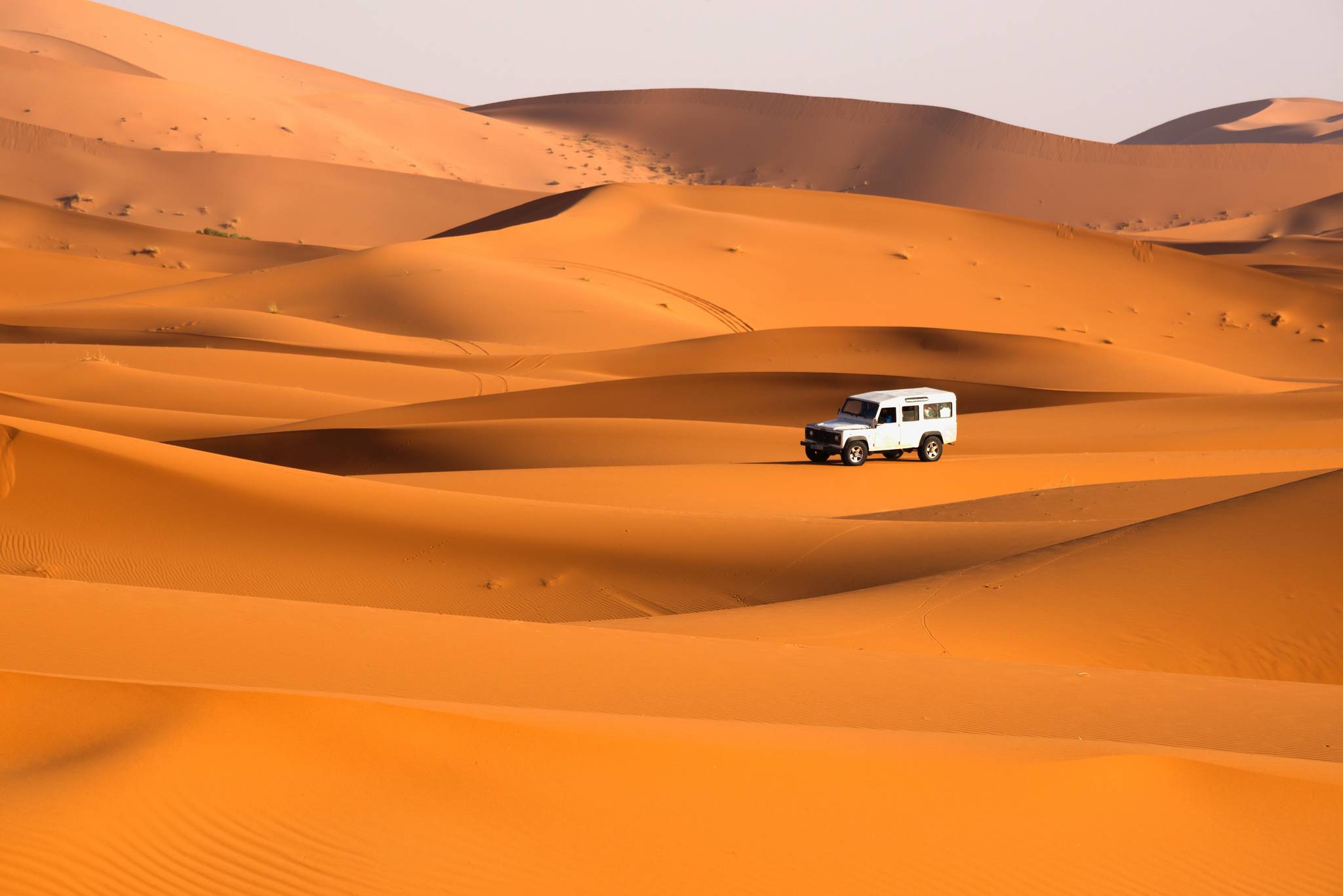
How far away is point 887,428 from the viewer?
20.1 metres

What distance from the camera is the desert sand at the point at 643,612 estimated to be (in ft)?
14.5

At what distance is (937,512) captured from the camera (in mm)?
16297

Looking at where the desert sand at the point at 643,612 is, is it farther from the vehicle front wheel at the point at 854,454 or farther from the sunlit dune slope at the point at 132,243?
the sunlit dune slope at the point at 132,243

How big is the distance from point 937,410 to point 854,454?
171 cm

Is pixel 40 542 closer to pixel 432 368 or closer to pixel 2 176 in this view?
pixel 432 368

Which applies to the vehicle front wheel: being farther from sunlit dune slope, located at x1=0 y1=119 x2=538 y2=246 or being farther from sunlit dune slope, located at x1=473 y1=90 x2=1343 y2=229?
sunlit dune slope, located at x1=473 y1=90 x2=1343 y2=229

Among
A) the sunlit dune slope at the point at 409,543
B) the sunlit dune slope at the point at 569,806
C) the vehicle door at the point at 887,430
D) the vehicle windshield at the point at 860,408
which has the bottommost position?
the sunlit dune slope at the point at 409,543

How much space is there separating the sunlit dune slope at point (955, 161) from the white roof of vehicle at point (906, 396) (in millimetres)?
78671

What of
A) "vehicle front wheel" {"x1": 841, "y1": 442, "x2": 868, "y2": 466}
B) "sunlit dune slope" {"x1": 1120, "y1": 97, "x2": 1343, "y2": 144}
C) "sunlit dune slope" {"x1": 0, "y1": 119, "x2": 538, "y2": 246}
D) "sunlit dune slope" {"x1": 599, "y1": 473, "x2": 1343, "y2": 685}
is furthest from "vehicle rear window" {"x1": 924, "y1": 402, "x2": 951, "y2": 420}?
"sunlit dune slope" {"x1": 1120, "y1": 97, "x2": 1343, "y2": 144}

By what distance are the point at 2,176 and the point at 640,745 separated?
8348cm

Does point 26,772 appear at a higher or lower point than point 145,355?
higher

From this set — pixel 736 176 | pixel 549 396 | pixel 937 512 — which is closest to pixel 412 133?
pixel 736 176

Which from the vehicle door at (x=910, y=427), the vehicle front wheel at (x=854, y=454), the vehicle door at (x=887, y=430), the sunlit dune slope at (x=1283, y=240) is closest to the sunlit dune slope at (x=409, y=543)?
the vehicle front wheel at (x=854, y=454)

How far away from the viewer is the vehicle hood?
1981cm
